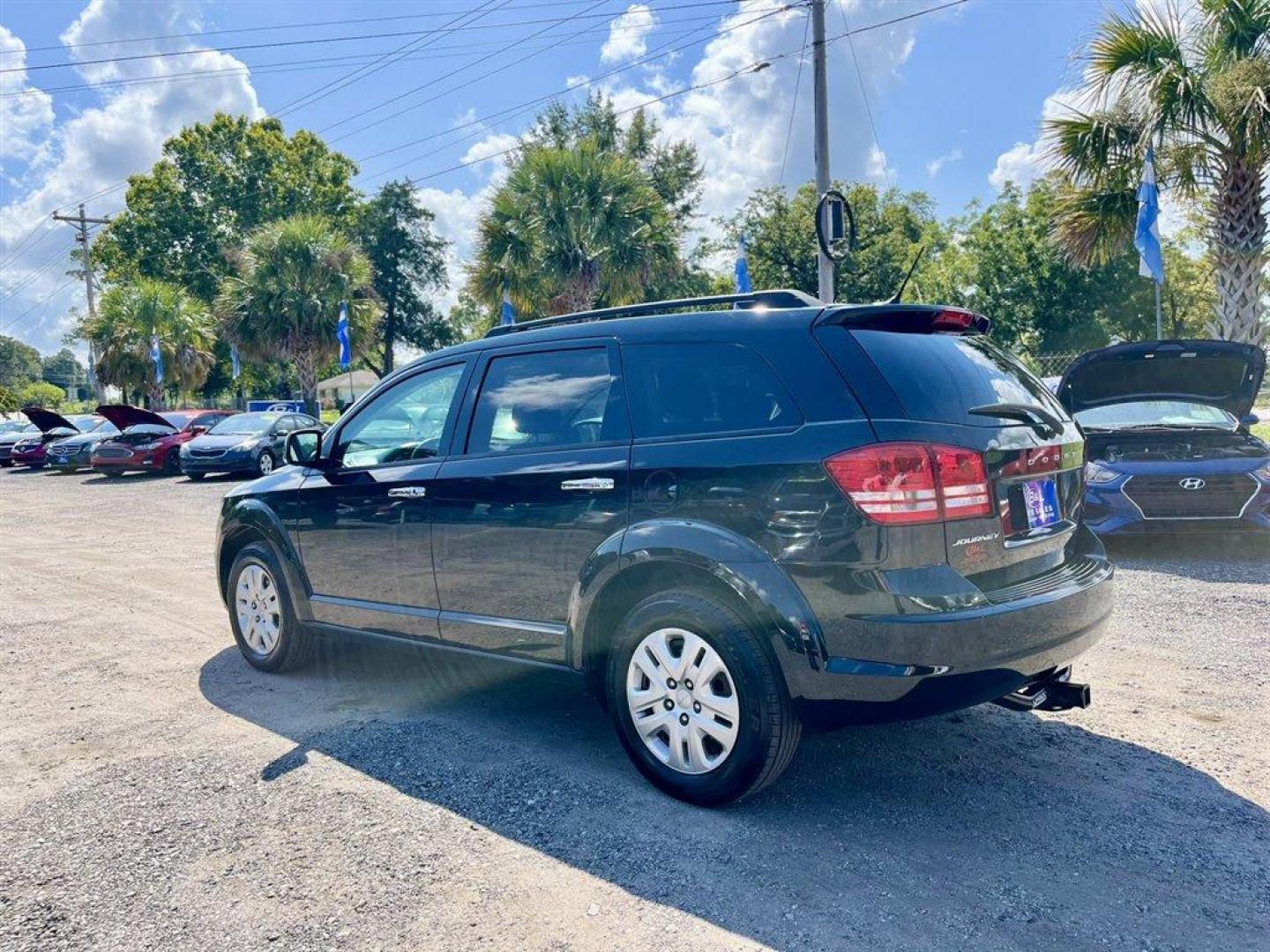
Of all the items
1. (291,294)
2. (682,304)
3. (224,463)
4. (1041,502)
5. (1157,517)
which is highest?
(291,294)

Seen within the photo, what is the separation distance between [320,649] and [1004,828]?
398 centimetres

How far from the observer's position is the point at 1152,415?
813 cm

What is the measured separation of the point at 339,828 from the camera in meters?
3.26

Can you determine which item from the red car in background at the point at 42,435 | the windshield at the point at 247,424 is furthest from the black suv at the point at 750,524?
the red car in background at the point at 42,435

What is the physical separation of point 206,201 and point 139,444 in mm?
28081

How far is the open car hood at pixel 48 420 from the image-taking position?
24.6m

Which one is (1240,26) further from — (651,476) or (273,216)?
(273,216)

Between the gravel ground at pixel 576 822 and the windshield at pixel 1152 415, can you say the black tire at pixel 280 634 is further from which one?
the windshield at pixel 1152 415

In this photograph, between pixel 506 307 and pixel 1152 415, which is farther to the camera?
pixel 506 307

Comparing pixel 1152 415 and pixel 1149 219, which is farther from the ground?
pixel 1149 219

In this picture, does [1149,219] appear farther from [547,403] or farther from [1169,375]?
[547,403]

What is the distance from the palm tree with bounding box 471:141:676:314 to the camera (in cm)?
2061

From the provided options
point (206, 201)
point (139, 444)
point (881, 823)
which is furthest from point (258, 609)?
point (206, 201)

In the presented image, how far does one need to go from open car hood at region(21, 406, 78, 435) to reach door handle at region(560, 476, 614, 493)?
25.8 m
